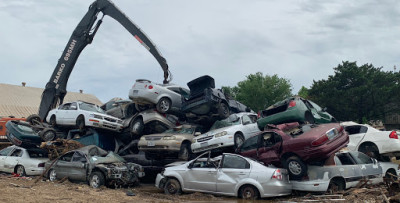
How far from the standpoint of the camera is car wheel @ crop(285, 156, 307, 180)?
9906mm

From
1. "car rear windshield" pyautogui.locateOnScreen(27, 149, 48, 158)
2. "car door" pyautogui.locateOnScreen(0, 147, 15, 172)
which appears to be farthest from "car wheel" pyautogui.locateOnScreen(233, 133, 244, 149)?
"car door" pyautogui.locateOnScreen(0, 147, 15, 172)

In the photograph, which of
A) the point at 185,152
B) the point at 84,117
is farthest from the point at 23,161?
the point at 185,152

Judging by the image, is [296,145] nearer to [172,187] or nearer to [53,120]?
[172,187]

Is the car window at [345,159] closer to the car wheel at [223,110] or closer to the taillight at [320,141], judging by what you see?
the taillight at [320,141]

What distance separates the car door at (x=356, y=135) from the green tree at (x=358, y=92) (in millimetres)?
19459

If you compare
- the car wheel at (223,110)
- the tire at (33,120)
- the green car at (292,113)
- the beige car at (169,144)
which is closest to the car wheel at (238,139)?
the green car at (292,113)

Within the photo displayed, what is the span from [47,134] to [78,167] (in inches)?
179

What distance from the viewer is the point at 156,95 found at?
51.0ft

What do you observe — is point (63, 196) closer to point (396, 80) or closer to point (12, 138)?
point (12, 138)

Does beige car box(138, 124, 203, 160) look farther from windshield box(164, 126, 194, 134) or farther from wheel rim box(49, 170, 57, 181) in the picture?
wheel rim box(49, 170, 57, 181)

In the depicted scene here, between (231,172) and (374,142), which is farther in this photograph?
(374,142)

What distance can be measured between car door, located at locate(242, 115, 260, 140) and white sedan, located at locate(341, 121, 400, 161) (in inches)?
129

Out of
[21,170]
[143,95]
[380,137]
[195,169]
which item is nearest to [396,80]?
[380,137]

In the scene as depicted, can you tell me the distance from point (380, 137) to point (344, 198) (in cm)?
387
